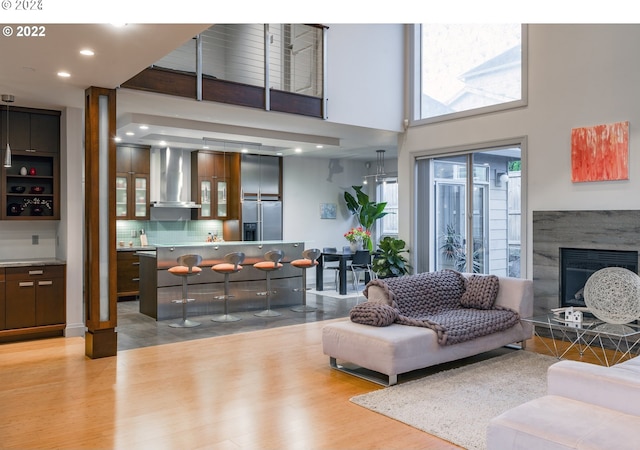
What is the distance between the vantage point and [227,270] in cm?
735

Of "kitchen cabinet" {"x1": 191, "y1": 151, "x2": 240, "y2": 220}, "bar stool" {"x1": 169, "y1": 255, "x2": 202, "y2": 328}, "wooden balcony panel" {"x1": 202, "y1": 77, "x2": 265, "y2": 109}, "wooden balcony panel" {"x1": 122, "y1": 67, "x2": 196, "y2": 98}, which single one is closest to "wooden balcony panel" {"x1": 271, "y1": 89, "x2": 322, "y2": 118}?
"wooden balcony panel" {"x1": 202, "y1": 77, "x2": 265, "y2": 109}

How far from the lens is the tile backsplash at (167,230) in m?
9.34

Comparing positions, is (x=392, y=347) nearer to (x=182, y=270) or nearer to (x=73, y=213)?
(x=182, y=270)

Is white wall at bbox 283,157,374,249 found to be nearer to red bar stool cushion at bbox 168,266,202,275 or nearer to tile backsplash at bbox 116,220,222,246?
tile backsplash at bbox 116,220,222,246

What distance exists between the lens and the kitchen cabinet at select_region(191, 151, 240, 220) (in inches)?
387

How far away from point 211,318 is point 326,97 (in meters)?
3.45

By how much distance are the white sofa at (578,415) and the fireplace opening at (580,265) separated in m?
3.06

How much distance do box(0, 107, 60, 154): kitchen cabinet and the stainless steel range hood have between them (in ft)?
9.94

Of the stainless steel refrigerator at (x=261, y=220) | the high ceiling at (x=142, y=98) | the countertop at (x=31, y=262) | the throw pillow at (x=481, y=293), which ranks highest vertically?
the high ceiling at (x=142, y=98)

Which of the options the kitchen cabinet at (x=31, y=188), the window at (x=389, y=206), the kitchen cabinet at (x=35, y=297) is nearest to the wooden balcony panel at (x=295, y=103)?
the kitchen cabinet at (x=31, y=188)

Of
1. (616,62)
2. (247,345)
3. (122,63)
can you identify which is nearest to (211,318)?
(247,345)

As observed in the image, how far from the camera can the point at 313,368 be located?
4.99 metres

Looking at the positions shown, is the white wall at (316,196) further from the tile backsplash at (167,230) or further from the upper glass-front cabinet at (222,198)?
the tile backsplash at (167,230)

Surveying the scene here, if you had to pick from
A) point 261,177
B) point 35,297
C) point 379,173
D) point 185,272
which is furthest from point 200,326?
point 379,173
